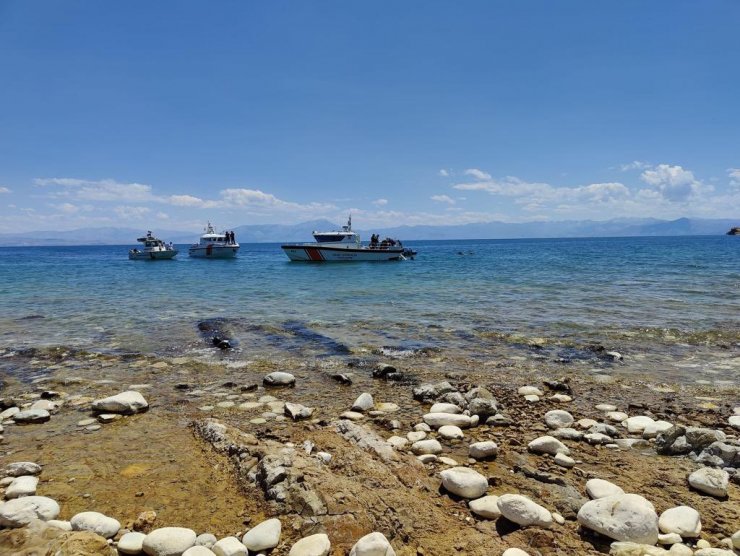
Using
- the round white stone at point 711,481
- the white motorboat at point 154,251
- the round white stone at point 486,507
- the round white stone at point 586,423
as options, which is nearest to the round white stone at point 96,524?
the round white stone at point 486,507

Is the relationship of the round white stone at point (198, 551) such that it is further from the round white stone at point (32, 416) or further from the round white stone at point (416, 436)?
the round white stone at point (32, 416)

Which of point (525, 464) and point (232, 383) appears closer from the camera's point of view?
point (525, 464)

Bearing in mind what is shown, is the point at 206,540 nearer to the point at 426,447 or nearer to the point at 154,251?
the point at 426,447

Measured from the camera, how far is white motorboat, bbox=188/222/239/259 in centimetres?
7075

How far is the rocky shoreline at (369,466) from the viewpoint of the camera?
12.4ft

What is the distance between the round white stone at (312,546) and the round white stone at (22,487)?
9.68ft

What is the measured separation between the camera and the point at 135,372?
966 centimetres

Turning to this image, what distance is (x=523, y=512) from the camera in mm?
3941

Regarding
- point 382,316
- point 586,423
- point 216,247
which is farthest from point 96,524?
point 216,247

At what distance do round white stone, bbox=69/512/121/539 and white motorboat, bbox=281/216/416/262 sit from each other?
50921 mm

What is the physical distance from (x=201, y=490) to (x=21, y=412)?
414cm

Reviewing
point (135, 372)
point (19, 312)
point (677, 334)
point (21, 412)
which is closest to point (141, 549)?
point (21, 412)

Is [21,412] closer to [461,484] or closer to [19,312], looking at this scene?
[461,484]

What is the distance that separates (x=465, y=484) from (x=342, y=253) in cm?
5085
